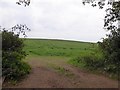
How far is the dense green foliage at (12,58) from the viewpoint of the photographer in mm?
16766

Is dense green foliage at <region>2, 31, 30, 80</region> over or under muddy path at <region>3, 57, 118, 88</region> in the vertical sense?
over

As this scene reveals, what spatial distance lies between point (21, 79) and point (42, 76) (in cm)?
131

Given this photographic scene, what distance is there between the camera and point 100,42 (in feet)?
76.1

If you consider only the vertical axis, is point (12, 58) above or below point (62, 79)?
above

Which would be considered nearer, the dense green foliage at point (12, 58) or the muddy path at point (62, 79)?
the muddy path at point (62, 79)

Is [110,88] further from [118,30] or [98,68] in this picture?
[118,30]

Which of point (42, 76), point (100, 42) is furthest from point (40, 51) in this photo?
point (42, 76)

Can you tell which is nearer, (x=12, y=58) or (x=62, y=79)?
(x=62, y=79)

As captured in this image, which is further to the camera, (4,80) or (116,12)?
(116,12)

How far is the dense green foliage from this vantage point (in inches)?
660

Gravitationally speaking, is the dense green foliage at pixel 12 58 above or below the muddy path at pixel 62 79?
above

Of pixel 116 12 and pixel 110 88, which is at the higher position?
pixel 116 12

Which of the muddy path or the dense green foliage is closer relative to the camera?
the muddy path

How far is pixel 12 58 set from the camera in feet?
60.5
